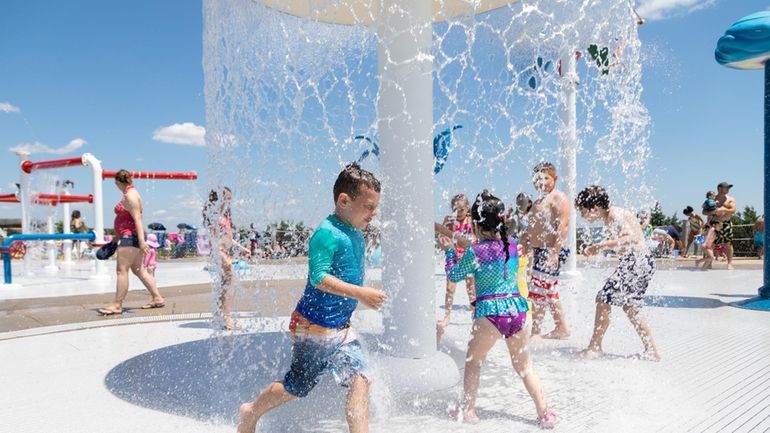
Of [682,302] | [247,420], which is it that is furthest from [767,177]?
[247,420]

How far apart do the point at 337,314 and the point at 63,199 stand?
1309cm

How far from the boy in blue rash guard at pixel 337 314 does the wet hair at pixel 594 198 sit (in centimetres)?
241

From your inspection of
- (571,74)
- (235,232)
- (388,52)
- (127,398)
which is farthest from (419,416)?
(571,74)

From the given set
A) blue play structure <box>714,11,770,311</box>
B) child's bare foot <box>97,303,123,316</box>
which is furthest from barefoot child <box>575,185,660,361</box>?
child's bare foot <box>97,303,123,316</box>

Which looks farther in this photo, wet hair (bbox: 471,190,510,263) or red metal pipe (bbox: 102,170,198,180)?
red metal pipe (bbox: 102,170,198,180)

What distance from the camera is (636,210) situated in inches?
189

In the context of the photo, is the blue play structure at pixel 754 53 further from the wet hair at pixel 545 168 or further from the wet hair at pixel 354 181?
the wet hair at pixel 354 181

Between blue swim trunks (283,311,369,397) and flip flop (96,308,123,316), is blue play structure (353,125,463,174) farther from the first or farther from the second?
flip flop (96,308,123,316)

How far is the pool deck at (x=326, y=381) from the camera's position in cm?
286

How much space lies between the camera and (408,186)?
10.9 ft

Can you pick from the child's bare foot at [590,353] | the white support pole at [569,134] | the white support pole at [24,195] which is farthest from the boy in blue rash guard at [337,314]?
the white support pole at [24,195]

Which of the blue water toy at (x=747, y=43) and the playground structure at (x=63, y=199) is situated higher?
the blue water toy at (x=747, y=43)

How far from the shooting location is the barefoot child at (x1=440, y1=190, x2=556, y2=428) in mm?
2852

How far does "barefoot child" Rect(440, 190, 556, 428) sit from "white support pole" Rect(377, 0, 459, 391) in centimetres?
53
